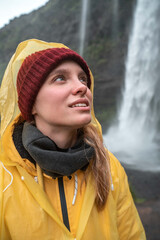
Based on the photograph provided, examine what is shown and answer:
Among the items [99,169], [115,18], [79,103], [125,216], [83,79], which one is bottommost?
[125,216]

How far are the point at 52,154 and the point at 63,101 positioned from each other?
1.02ft

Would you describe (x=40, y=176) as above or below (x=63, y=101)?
below

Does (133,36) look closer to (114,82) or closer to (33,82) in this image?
(114,82)

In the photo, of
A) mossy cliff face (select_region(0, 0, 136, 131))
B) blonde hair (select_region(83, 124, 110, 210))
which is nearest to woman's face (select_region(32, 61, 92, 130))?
blonde hair (select_region(83, 124, 110, 210))

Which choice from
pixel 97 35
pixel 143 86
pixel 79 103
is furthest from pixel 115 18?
pixel 79 103

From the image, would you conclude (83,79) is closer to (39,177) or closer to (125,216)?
(39,177)

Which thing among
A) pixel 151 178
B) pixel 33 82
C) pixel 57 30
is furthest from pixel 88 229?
pixel 57 30

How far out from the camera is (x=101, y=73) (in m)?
20.1

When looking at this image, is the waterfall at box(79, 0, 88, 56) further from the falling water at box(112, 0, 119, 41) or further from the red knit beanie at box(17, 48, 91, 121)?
the red knit beanie at box(17, 48, 91, 121)

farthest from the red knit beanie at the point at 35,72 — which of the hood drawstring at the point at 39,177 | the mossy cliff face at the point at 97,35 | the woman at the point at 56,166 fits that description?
the mossy cliff face at the point at 97,35

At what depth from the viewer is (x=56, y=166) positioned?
3.56 ft

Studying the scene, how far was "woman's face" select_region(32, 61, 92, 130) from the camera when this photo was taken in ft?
3.80

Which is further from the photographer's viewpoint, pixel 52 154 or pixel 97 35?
pixel 97 35

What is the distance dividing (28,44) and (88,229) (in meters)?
1.32
